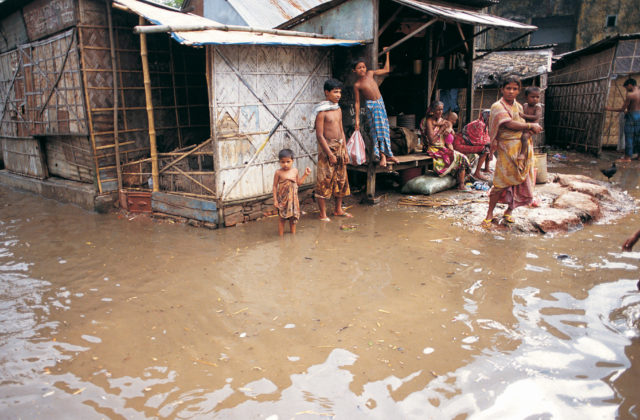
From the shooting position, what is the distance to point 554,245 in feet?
16.5

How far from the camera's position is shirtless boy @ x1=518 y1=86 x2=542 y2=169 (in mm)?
5387

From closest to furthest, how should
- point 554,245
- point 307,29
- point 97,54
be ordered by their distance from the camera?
point 554,245, point 97,54, point 307,29

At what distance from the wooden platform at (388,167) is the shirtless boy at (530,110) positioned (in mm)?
1997

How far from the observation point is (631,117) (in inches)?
392

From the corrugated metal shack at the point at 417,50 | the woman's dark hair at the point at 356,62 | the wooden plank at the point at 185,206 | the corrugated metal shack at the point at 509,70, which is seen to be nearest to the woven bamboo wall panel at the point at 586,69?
the corrugated metal shack at the point at 509,70

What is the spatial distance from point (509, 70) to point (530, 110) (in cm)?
586

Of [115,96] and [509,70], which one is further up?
[509,70]

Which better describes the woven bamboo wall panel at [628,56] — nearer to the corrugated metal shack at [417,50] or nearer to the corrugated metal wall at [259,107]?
the corrugated metal shack at [417,50]

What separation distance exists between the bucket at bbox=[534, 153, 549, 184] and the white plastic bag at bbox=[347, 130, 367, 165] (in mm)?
3100

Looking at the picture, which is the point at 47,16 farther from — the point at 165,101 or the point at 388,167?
the point at 388,167

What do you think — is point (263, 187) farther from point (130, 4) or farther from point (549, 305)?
point (549, 305)

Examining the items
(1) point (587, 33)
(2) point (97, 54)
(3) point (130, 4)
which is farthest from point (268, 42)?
(1) point (587, 33)

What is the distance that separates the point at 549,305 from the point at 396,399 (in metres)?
1.81

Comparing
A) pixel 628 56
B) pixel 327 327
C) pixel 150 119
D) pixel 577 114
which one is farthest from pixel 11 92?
pixel 628 56
